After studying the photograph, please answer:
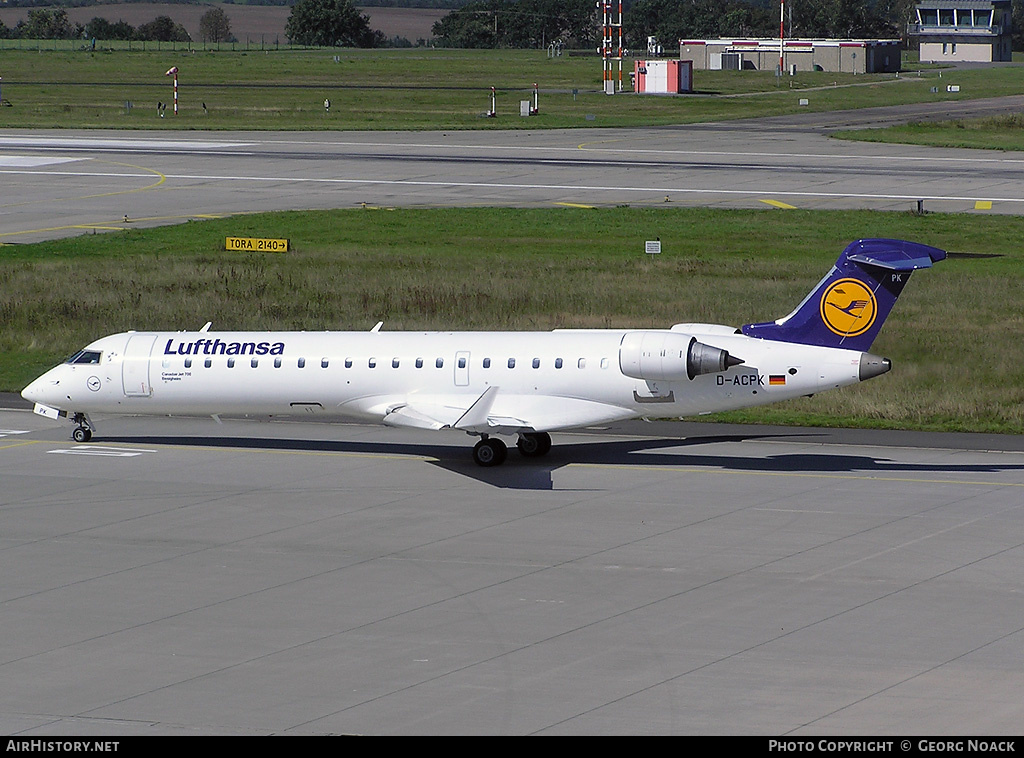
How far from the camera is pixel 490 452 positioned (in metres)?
35.0

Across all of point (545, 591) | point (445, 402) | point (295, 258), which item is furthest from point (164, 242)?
point (545, 591)

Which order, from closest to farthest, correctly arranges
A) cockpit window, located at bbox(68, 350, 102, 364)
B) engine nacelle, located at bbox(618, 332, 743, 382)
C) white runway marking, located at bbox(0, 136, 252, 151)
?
engine nacelle, located at bbox(618, 332, 743, 382)
cockpit window, located at bbox(68, 350, 102, 364)
white runway marking, located at bbox(0, 136, 252, 151)

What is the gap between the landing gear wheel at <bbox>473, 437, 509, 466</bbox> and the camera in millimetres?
35031

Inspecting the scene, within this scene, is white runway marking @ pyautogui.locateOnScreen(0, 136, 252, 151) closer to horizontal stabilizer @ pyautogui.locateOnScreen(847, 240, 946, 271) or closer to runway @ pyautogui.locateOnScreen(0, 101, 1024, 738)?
runway @ pyautogui.locateOnScreen(0, 101, 1024, 738)

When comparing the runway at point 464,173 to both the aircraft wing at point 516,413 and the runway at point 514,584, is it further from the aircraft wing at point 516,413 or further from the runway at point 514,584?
the aircraft wing at point 516,413

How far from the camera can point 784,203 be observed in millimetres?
76000

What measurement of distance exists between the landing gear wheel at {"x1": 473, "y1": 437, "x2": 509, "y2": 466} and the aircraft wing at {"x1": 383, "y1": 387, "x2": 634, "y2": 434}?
0.84 metres

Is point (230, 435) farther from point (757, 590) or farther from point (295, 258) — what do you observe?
point (295, 258)

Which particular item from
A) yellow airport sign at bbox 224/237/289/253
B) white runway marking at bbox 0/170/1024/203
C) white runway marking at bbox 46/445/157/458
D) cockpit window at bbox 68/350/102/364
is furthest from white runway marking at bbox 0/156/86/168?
white runway marking at bbox 46/445/157/458

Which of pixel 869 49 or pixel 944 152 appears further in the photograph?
pixel 869 49

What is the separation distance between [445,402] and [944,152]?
234 ft

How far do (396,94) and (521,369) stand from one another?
116 meters

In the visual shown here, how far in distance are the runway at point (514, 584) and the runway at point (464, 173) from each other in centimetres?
3961

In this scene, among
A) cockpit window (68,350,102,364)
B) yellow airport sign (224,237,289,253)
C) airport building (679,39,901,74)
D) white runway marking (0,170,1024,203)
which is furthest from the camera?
airport building (679,39,901,74)
